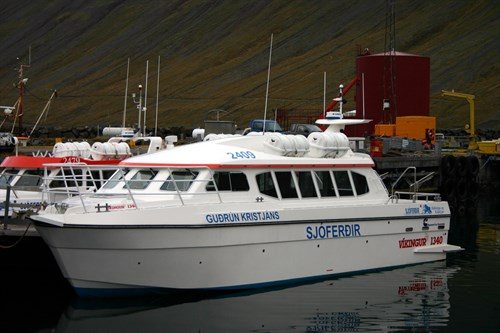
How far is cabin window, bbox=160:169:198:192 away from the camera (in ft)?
65.5

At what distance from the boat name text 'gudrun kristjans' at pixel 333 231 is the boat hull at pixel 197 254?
0.02 meters

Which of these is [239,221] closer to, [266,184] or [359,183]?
[266,184]

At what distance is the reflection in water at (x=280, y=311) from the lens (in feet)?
57.5

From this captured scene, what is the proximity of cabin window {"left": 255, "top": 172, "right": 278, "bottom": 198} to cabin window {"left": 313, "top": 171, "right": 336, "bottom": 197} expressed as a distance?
4.52 feet

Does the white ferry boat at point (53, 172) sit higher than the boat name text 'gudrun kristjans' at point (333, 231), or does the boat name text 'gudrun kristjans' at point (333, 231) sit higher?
the white ferry boat at point (53, 172)

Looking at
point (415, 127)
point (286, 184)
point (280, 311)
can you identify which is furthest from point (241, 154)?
point (415, 127)

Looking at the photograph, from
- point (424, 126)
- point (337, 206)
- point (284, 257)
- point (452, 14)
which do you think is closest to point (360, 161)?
point (337, 206)

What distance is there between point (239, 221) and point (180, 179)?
1829 millimetres

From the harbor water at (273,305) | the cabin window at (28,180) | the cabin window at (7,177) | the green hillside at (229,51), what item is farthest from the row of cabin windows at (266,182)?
the green hillside at (229,51)

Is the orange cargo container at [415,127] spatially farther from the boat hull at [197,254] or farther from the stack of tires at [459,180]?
the boat hull at [197,254]

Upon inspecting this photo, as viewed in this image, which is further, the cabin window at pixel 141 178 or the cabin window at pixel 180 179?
the cabin window at pixel 141 178

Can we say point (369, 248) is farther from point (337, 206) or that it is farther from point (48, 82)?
point (48, 82)

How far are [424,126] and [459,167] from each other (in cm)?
818

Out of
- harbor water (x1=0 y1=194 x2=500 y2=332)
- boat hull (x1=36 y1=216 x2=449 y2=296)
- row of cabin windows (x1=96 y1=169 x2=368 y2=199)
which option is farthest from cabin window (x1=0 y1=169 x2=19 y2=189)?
boat hull (x1=36 y1=216 x2=449 y2=296)
